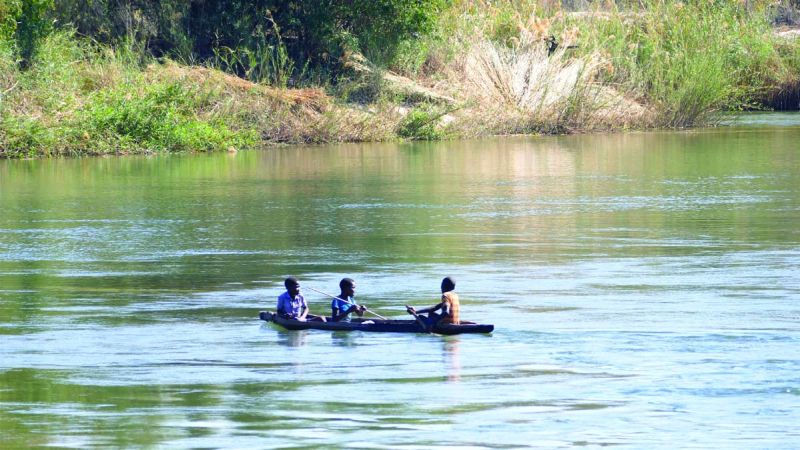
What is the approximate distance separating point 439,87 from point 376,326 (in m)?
33.9

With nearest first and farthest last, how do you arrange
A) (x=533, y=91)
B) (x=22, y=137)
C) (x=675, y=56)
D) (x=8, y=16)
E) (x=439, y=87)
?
(x=8, y=16)
(x=22, y=137)
(x=439, y=87)
(x=533, y=91)
(x=675, y=56)

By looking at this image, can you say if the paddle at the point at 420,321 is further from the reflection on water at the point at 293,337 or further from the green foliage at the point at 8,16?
the green foliage at the point at 8,16

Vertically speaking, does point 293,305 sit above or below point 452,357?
above

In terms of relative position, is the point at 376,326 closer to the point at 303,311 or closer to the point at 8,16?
the point at 303,311

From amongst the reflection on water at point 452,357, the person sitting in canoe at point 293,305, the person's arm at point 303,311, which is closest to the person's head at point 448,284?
the reflection on water at point 452,357

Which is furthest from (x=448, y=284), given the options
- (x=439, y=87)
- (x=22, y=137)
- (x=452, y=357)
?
(x=439, y=87)

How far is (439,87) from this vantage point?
48219 millimetres

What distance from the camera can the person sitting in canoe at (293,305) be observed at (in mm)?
15117

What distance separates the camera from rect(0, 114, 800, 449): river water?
1108 cm

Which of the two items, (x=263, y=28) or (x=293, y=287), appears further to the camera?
(x=263, y=28)

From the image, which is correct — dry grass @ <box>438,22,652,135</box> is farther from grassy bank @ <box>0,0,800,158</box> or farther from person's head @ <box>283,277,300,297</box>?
person's head @ <box>283,277,300,297</box>

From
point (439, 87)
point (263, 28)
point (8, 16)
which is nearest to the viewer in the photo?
point (8, 16)

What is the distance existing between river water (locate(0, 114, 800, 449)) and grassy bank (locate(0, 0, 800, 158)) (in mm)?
7242

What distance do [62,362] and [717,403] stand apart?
5.87m
